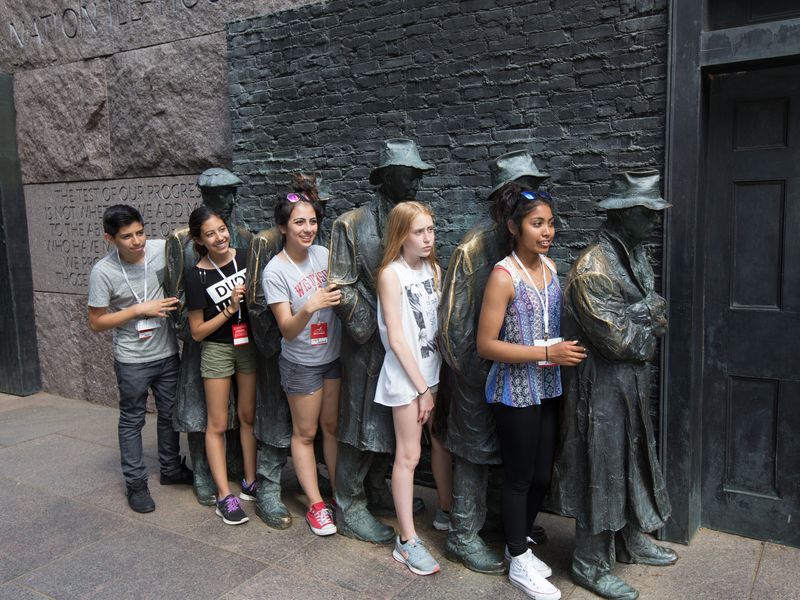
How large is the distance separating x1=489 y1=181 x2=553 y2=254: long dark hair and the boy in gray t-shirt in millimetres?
2025

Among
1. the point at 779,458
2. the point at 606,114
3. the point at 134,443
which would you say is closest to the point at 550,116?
the point at 606,114

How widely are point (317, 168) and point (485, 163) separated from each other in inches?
52.9

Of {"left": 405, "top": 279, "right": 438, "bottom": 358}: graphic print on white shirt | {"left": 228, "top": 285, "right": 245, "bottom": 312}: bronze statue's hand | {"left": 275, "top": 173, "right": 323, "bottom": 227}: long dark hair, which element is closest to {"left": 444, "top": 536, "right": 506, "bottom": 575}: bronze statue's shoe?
{"left": 405, "top": 279, "right": 438, "bottom": 358}: graphic print on white shirt

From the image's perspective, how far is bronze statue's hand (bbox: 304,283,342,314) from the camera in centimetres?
351

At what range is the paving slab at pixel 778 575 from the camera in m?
3.24

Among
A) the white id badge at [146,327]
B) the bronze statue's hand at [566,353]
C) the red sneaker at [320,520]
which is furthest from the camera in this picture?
the white id badge at [146,327]

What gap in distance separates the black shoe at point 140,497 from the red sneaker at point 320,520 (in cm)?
106

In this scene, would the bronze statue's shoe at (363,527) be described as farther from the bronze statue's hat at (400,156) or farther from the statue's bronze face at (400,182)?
the bronze statue's hat at (400,156)

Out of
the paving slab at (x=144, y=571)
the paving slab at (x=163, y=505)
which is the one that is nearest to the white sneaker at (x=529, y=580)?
the paving slab at (x=144, y=571)

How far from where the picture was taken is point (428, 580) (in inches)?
135

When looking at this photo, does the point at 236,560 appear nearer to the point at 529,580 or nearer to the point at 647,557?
the point at 529,580

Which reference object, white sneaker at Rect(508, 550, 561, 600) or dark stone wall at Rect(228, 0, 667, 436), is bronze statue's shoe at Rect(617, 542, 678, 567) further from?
dark stone wall at Rect(228, 0, 667, 436)

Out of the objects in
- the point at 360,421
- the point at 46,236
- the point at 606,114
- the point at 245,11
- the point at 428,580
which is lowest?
the point at 428,580

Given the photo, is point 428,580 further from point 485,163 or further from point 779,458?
point 485,163
